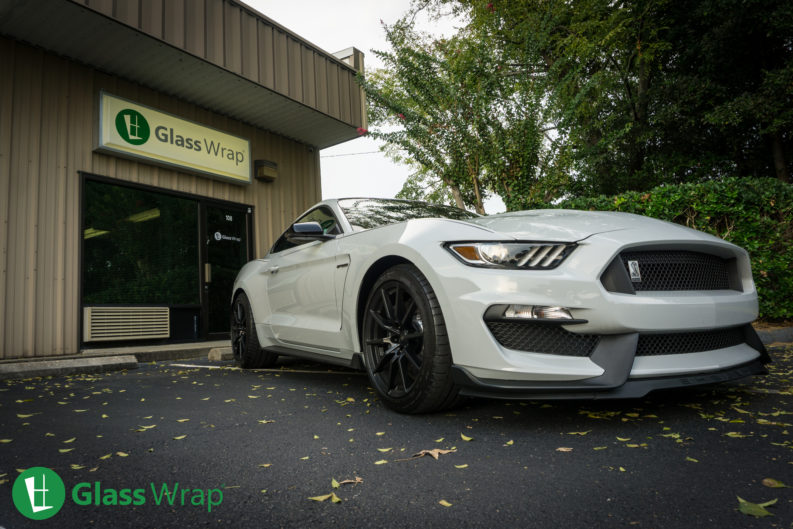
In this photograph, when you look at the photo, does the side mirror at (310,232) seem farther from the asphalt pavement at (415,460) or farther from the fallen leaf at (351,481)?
the fallen leaf at (351,481)

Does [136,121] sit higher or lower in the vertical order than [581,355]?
higher

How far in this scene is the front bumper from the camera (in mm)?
2139

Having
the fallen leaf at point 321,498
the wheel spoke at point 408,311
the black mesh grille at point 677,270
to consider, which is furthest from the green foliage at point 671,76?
the fallen leaf at point 321,498

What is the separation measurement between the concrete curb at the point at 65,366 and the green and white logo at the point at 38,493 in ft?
11.5

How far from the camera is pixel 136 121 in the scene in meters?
7.15

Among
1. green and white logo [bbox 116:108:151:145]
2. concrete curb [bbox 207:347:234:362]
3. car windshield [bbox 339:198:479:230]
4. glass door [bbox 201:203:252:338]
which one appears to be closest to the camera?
car windshield [bbox 339:198:479:230]

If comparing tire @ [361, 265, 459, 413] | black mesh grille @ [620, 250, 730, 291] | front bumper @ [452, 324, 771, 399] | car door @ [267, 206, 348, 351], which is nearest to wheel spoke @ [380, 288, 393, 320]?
tire @ [361, 265, 459, 413]

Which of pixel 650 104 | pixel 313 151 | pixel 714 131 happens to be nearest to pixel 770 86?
pixel 714 131

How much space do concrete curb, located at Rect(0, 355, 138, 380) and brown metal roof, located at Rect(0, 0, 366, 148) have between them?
150 inches

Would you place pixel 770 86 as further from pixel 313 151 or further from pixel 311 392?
pixel 311 392

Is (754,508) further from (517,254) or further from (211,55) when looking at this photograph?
(211,55)

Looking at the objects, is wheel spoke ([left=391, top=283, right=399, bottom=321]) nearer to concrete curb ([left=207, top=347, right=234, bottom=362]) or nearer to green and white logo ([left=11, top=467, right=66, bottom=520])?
green and white logo ([left=11, top=467, right=66, bottom=520])

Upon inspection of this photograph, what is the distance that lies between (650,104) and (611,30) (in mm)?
4393

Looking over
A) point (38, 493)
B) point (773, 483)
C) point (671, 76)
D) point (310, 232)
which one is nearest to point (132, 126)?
point (310, 232)
